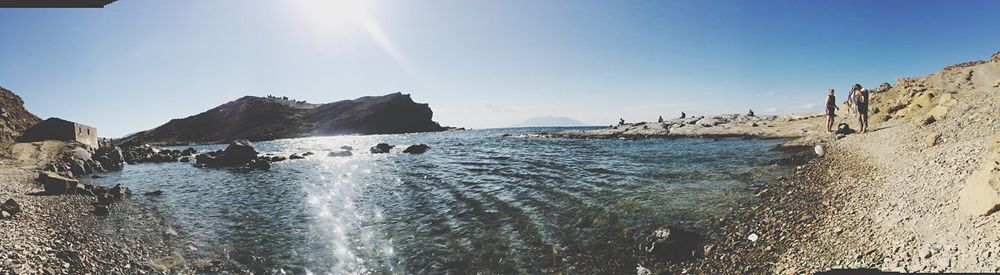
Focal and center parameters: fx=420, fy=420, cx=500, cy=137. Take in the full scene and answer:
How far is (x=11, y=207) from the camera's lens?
49.1ft

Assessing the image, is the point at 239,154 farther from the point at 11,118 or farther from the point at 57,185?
the point at 57,185

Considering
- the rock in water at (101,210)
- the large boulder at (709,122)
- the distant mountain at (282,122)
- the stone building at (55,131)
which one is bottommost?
the rock in water at (101,210)

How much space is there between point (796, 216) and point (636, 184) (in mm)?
8504

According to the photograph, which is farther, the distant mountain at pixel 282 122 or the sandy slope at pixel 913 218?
the distant mountain at pixel 282 122

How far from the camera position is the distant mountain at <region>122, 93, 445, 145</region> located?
167625mm

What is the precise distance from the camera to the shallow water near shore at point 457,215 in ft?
40.1

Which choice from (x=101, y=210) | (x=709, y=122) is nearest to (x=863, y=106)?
(x=709, y=122)

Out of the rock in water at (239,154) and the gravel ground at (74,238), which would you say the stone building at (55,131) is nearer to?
the rock in water at (239,154)

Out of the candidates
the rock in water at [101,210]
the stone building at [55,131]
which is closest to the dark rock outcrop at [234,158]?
the stone building at [55,131]

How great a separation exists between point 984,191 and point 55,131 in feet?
178

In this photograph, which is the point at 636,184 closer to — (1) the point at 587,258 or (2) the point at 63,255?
(1) the point at 587,258

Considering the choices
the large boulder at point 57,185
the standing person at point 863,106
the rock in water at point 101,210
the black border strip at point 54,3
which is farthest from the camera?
the standing person at point 863,106

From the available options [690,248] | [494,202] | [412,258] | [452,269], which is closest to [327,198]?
[494,202]

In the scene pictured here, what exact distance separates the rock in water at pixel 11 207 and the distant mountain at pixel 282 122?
153860 mm
